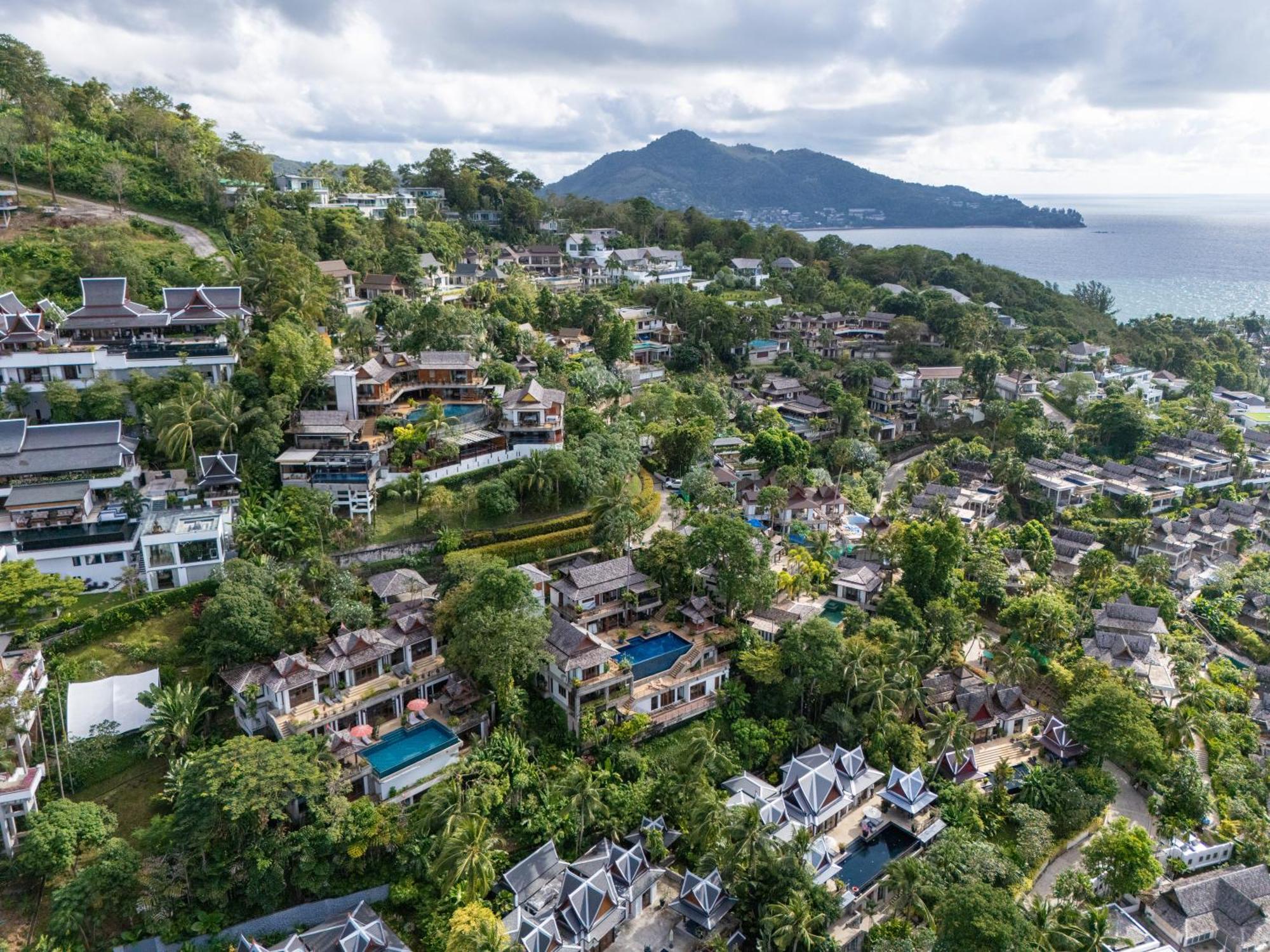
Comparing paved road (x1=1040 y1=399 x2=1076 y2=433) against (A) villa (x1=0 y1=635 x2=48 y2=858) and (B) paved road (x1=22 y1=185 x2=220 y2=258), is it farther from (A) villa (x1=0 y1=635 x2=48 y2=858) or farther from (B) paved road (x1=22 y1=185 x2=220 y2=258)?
(A) villa (x1=0 y1=635 x2=48 y2=858)

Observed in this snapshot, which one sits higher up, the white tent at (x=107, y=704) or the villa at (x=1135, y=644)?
the white tent at (x=107, y=704)

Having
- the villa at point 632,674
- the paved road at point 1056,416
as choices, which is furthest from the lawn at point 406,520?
the paved road at point 1056,416

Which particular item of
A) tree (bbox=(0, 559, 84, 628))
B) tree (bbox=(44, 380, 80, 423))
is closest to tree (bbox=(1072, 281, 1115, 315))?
tree (bbox=(44, 380, 80, 423))

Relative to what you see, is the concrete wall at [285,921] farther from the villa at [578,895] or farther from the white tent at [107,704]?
the white tent at [107,704]

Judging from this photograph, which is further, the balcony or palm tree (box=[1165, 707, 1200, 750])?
palm tree (box=[1165, 707, 1200, 750])

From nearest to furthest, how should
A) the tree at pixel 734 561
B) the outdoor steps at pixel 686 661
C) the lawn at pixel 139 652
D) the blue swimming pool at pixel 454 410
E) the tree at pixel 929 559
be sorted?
the lawn at pixel 139 652, the outdoor steps at pixel 686 661, the tree at pixel 734 561, the tree at pixel 929 559, the blue swimming pool at pixel 454 410

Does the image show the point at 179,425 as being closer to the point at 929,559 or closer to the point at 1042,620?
the point at 929,559
